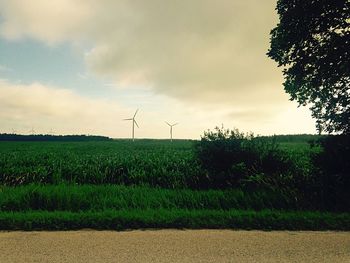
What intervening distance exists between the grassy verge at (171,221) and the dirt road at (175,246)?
411 millimetres

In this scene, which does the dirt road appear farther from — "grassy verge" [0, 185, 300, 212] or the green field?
"grassy verge" [0, 185, 300, 212]

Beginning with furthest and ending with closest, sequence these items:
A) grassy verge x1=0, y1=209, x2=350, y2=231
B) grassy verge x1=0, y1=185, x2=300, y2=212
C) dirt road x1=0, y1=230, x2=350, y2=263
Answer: grassy verge x1=0, y1=185, x2=300, y2=212
grassy verge x1=0, y1=209, x2=350, y2=231
dirt road x1=0, y1=230, x2=350, y2=263

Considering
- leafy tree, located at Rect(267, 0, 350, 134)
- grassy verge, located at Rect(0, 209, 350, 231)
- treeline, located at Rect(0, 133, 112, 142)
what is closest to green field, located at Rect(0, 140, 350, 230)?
grassy verge, located at Rect(0, 209, 350, 231)

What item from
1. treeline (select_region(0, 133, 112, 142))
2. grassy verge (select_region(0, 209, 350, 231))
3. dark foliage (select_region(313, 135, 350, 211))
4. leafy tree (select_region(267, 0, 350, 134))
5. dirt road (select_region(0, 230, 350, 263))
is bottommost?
dirt road (select_region(0, 230, 350, 263))

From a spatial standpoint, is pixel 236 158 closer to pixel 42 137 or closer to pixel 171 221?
pixel 171 221

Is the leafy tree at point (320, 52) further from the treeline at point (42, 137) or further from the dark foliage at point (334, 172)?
the treeline at point (42, 137)

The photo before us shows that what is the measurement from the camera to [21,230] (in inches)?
293

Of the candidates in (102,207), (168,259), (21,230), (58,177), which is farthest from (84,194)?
(58,177)

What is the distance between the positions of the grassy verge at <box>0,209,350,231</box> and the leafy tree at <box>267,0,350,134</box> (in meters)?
4.49

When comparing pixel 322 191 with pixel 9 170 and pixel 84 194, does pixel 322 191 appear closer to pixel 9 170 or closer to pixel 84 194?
pixel 84 194

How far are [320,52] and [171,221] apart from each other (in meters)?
7.91

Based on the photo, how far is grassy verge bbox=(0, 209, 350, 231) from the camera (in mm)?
7676

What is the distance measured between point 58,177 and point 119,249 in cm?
1128


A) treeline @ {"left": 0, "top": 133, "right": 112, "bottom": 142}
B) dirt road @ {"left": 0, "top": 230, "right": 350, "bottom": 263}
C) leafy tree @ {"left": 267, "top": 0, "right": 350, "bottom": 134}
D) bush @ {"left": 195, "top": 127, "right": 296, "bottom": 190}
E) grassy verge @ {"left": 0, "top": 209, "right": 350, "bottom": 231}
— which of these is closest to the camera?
dirt road @ {"left": 0, "top": 230, "right": 350, "bottom": 263}
